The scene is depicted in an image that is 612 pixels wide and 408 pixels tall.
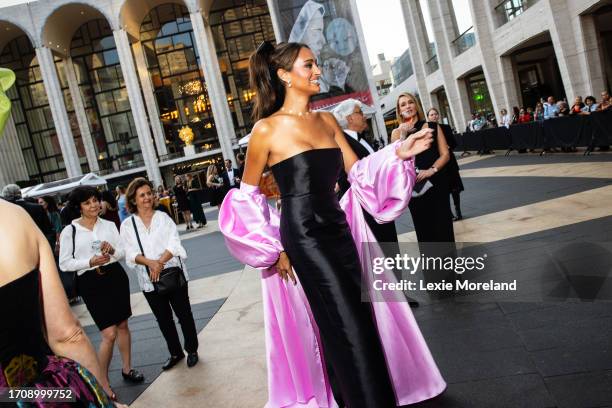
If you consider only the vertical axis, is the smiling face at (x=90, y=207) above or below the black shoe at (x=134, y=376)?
above

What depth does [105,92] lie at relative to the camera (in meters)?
42.9

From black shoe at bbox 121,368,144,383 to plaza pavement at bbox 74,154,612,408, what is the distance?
6cm

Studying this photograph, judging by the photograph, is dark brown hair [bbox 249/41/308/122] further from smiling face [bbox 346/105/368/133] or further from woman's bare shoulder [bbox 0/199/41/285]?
smiling face [bbox 346/105/368/133]

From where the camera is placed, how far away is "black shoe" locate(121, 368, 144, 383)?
4.22m

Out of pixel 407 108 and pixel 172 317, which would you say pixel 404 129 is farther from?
pixel 172 317

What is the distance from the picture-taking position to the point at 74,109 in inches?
1657

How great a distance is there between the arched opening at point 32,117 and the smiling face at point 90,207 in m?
42.7

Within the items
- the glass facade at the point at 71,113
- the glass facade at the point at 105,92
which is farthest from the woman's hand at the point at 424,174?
the glass facade at the point at 71,113

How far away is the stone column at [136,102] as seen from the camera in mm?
36938

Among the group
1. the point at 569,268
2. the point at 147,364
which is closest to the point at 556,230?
the point at 569,268

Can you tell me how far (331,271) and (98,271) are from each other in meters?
2.60

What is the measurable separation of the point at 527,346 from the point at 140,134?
38.2 metres

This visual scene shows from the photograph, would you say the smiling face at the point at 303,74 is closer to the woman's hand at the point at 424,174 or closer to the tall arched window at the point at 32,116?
the woman's hand at the point at 424,174

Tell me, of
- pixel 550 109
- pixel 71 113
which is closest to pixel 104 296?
pixel 550 109
